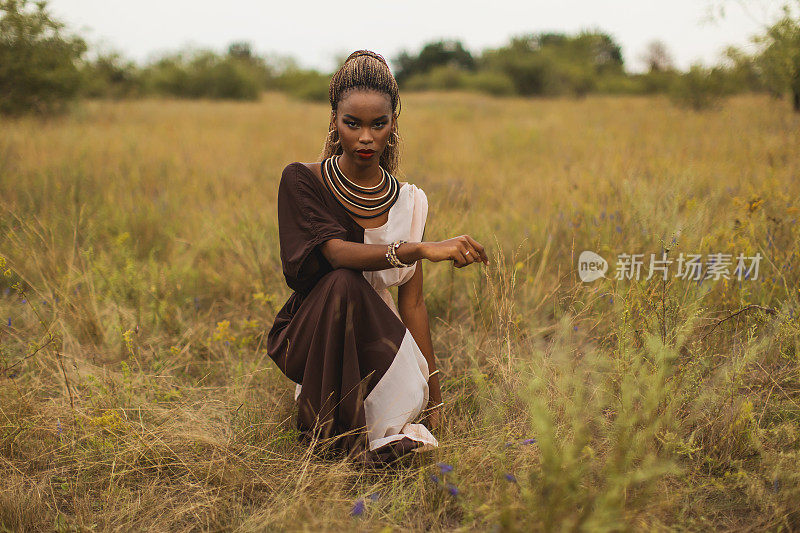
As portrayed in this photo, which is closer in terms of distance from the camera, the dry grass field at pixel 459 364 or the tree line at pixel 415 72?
the dry grass field at pixel 459 364

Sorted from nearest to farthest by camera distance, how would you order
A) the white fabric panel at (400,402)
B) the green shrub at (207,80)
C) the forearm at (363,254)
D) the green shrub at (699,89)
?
1. the forearm at (363,254)
2. the white fabric panel at (400,402)
3. the green shrub at (699,89)
4. the green shrub at (207,80)

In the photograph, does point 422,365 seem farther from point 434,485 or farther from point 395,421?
point 434,485

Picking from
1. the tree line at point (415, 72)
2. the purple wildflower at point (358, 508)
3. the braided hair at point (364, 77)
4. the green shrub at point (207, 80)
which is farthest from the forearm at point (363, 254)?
the green shrub at point (207, 80)

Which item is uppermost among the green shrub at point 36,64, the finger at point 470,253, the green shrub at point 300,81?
the green shrub at point 300,81

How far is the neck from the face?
4 cm

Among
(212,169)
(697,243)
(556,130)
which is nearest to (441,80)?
(556,130)

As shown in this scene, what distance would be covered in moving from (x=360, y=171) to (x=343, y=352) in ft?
2.24

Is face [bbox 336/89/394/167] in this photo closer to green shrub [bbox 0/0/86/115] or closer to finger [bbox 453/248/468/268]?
finger [bbox 453/248/468/268]

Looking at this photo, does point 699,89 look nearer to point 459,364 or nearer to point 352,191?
point 459,364

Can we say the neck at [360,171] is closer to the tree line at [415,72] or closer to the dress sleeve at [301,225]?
the dress sleeve at [301,225]

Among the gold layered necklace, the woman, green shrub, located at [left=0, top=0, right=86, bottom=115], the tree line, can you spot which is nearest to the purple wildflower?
the woman

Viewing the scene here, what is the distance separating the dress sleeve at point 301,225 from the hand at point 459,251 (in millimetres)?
398

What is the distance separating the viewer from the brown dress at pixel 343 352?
5.75 feet

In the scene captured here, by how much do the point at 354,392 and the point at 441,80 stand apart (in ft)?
106
